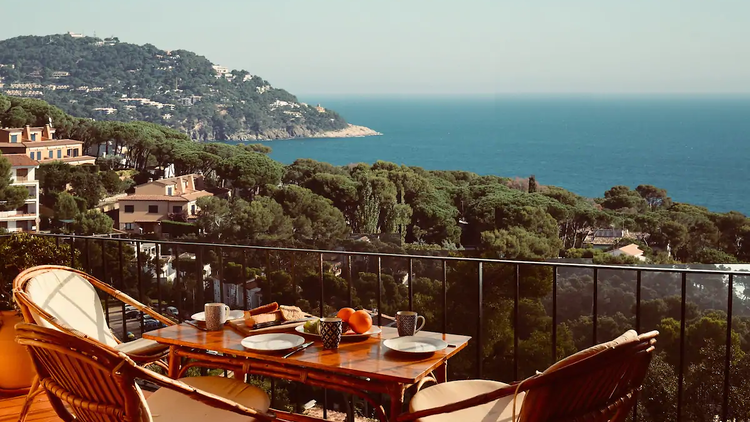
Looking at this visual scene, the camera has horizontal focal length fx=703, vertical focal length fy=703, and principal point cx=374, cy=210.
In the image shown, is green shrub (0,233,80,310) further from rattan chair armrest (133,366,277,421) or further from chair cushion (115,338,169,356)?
rattan chair armrest (133,366,277,421)

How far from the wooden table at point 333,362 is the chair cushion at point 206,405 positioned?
0.21 ft

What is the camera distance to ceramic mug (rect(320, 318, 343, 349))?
2.17m

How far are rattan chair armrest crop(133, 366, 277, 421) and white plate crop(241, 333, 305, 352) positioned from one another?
0.24 meters

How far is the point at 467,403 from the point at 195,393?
683 mm

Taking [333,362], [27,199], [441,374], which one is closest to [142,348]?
[333,362]

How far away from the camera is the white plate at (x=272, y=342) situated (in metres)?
2.16

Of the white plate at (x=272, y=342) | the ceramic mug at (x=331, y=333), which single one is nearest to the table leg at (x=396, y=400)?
the ceramic mug at (x=331, y=333)

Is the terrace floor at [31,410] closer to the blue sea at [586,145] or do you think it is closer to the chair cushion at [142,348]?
the chair cushion at [142,348]

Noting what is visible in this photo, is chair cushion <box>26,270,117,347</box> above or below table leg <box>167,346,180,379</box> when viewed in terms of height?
above

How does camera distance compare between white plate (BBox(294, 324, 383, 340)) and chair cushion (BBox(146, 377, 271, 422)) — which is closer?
chair cushion (BBox(146, 377, 271, 422))

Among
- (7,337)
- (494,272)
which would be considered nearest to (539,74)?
(494,272)

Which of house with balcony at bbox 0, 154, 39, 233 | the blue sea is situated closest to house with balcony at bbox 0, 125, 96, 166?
house with balcony at bbox 0, 154, 39, 233

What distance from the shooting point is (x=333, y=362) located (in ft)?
6.70

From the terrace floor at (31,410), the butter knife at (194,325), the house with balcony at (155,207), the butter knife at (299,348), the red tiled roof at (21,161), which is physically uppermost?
the butter knife at (299,348)
